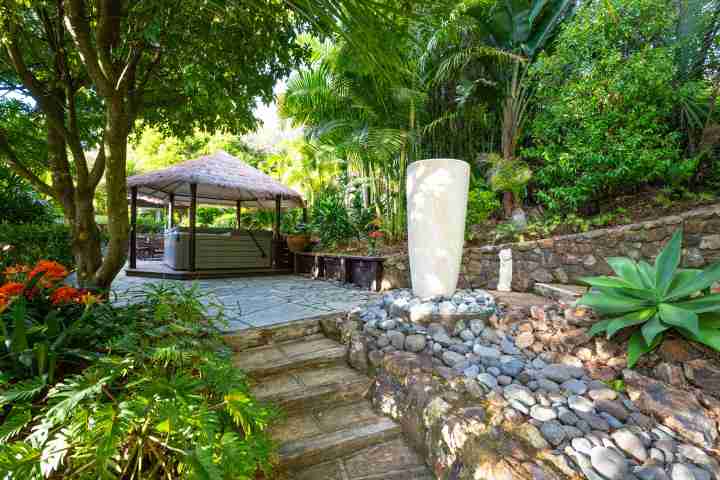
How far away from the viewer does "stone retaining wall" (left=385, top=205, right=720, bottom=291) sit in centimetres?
371

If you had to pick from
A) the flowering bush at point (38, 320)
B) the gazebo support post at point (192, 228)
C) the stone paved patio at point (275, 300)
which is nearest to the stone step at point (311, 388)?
the stone paved patio at point (275, 300)

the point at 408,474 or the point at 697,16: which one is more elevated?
the point at 697,16

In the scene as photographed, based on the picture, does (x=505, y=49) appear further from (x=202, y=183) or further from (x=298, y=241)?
(x=202, y=183)

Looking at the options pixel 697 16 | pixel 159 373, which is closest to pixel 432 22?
pixel 159 373

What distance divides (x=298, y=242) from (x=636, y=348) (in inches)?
249

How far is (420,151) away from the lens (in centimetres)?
→ 679

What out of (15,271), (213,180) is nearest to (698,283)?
(15,271)

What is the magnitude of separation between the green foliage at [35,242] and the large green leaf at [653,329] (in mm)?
5710

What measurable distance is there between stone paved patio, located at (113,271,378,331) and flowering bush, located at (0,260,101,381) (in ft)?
1.51

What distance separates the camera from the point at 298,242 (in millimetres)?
7543

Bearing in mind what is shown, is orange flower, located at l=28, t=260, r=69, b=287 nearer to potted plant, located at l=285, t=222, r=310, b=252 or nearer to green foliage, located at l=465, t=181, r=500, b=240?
green foliage, located at l=465, t=181, r=500, b=240

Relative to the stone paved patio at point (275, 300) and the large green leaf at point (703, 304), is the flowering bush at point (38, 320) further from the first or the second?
the large green leaf at point (703, 304)

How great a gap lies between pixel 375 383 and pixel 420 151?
536 cm

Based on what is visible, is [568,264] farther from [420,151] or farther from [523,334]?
[420,151]
